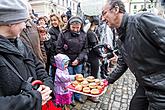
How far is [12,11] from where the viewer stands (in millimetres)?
1601

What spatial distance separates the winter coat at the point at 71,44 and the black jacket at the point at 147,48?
7.61ft

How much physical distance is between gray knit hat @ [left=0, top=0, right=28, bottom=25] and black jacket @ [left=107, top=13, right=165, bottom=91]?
47.8 inches

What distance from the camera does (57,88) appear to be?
414 cm

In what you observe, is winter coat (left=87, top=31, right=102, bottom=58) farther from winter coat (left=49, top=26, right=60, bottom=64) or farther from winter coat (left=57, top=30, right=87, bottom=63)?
winter coat (left=49, top=26, right=60, bottom=64)

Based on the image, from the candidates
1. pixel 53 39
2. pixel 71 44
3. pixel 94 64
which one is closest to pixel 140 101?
pixel 71 44

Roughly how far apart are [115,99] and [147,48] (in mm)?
3145

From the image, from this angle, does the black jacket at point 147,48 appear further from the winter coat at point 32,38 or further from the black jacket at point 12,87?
the winter coat at point 32,38

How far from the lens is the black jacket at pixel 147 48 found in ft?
7.13

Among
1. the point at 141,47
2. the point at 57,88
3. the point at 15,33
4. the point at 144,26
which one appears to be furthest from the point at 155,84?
the point at 57,88

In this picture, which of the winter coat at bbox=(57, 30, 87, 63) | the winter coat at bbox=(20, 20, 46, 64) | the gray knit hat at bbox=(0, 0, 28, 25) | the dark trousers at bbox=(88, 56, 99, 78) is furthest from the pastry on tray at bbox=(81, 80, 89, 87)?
the dark trousers at bbox=(88, 56, 99, 78)

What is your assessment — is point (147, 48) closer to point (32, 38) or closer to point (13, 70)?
point (13, 70)

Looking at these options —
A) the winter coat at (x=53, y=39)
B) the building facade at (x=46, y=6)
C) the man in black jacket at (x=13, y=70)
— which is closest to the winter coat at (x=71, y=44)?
the winter coat at (x=53, y=39)

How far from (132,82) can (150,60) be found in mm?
4561

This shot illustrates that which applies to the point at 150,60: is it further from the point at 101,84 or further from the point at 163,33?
the point at 101,84
